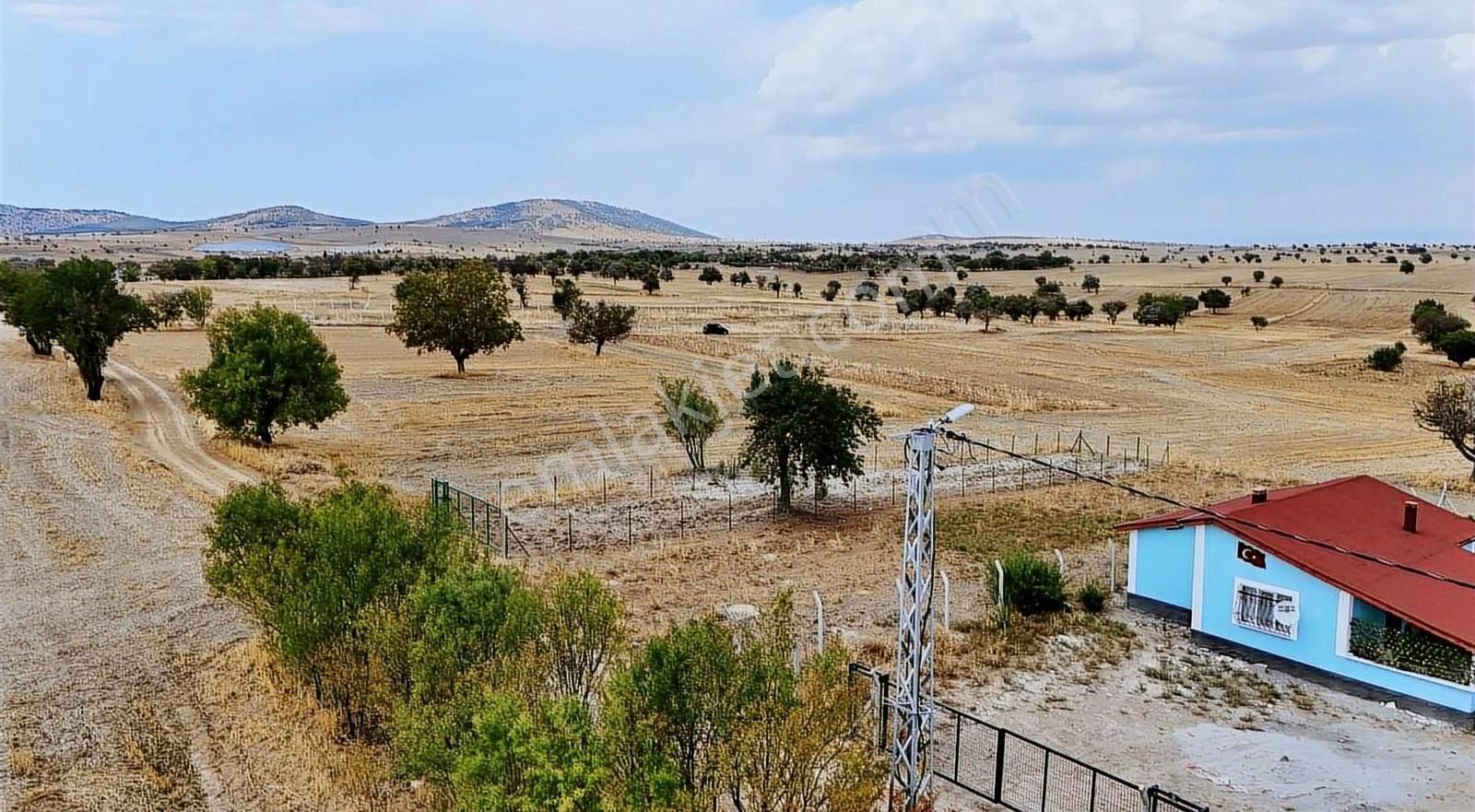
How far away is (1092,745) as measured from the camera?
1337cm

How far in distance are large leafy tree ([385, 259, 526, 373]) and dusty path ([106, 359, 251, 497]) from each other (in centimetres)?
980

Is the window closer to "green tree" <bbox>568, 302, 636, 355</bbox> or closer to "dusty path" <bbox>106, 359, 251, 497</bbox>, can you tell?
"dusty path" <bbox>106, 359, 251, 497</bbox>

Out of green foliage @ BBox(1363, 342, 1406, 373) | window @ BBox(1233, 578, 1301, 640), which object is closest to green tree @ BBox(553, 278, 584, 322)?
green foliage @ BBox(1363, 342, 1406, 373)

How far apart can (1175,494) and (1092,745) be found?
15.1 metres

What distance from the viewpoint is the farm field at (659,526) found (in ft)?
42.7

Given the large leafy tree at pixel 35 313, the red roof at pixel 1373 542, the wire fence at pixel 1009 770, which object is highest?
the large leafy tree at pixel 35 313

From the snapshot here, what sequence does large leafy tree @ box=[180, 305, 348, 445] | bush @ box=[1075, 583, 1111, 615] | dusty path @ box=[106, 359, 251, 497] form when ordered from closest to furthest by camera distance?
bush @ box=[1075, 583, 1111, 615] → dusty path @ box=[106, 359, 251, 497] → large leafy tree @ box=[180, 305, 348, 445]

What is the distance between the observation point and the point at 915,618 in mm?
10328

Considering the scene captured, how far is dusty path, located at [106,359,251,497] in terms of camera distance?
2762cm

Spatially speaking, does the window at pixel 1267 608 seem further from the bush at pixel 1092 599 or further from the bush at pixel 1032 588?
the bush at pixel 1032 588

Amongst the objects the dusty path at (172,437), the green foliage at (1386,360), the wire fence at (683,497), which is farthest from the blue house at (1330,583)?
the green foliage at (1386,360)

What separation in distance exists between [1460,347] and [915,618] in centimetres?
5637

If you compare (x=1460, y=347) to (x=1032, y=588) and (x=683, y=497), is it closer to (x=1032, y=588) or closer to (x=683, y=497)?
(x=683, y=497)

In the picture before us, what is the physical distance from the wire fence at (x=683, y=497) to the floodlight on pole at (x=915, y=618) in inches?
446
